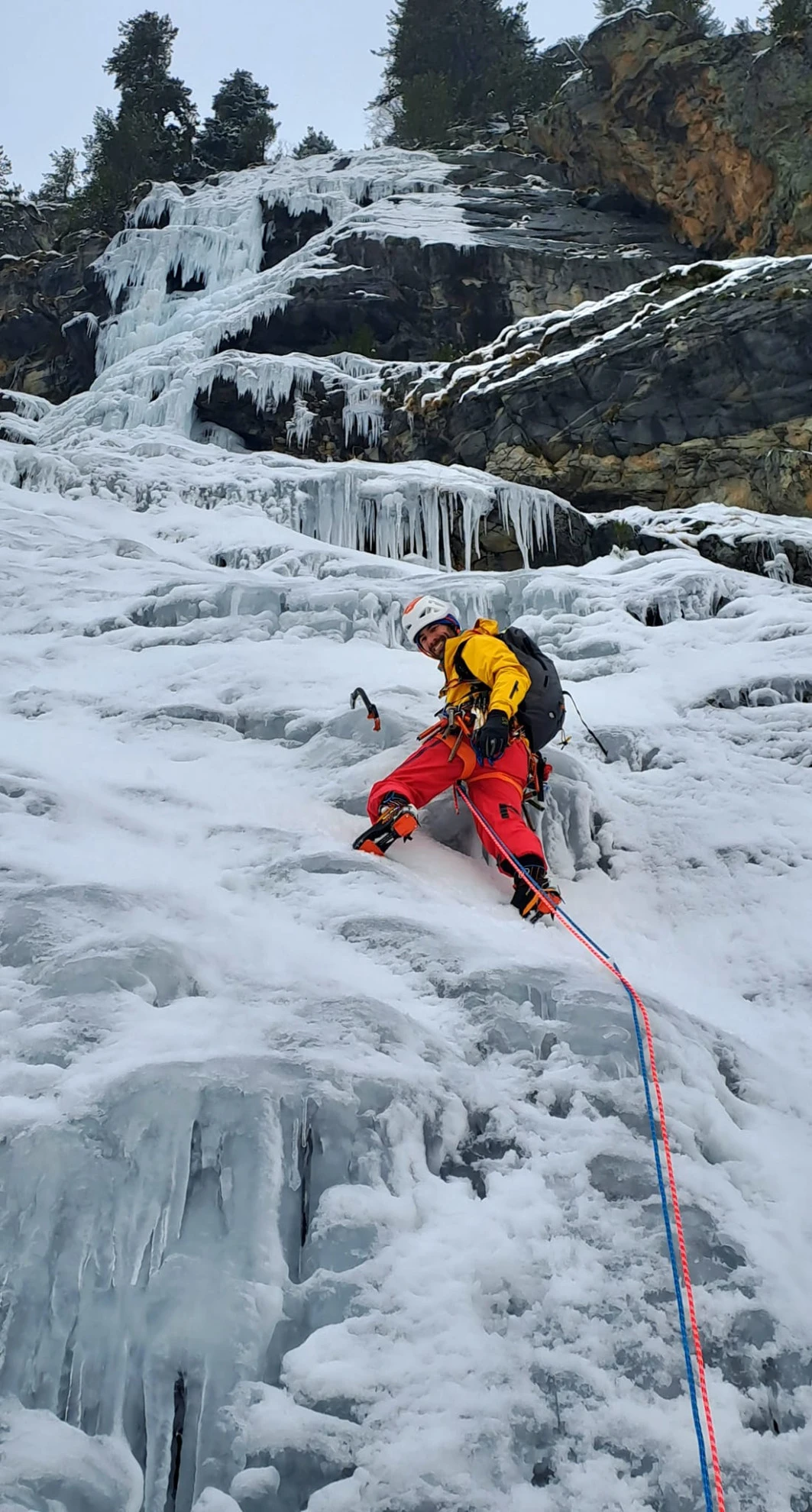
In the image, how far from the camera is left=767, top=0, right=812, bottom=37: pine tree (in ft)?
60.5

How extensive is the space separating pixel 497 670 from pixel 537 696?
0.73ft

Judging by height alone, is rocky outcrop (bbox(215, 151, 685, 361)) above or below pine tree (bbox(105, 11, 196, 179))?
below

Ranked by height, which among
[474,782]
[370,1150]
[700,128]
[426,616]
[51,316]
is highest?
[700,128]

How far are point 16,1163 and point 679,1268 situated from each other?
1.38m

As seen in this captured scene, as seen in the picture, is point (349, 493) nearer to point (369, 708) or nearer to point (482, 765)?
point (369, 708)

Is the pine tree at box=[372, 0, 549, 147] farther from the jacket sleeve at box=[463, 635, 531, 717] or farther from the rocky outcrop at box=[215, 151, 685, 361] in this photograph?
the jacket sleeve at box=[463, 635, 531, 717]

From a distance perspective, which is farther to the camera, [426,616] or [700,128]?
[700,128]

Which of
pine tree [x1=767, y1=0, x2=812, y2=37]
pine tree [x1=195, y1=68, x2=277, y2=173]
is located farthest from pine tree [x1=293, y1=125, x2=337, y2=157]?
pine tree [x1=767, y1=0, x2=812, y2=37]

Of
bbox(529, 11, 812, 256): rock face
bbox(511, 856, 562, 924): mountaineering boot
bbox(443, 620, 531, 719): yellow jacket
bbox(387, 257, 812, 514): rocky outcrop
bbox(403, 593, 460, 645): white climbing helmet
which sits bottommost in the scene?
bbox(511, 856, 562, 924): mountaineering boot

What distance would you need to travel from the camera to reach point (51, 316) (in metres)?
22.4

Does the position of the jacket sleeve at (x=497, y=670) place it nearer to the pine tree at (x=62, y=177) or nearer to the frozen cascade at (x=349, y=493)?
the frozen cascade at (x=349, y=493)

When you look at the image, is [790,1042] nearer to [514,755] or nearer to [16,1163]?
[514,755]

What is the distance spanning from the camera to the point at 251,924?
2936 millimetres

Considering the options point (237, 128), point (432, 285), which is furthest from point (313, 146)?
point (432, 285)
